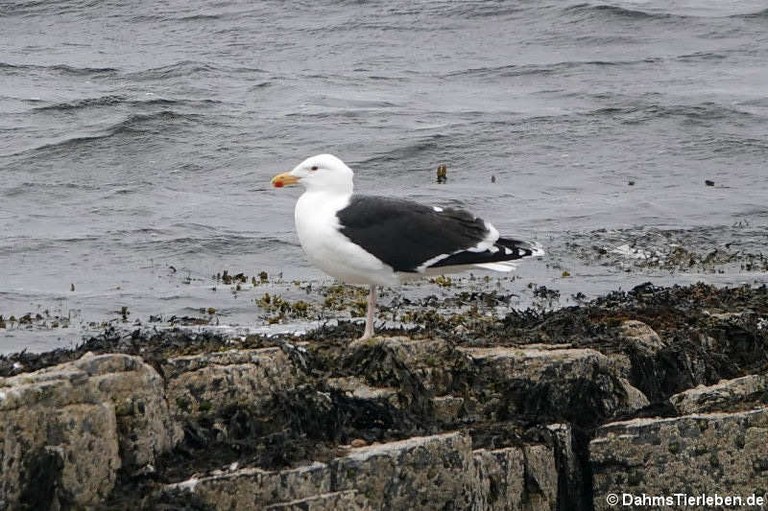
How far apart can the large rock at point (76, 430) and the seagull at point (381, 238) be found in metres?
2.47

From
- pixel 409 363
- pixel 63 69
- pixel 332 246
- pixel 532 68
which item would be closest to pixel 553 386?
pixel 409 363

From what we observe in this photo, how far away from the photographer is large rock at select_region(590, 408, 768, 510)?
6301 millimetres

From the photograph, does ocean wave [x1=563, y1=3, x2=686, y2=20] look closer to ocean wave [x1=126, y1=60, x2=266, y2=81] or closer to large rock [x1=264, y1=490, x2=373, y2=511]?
ocean wave [x1=126, y1=60, x2=266, y2=81]

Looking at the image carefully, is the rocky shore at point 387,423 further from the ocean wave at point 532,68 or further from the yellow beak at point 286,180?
the ocean wave at point 532,68

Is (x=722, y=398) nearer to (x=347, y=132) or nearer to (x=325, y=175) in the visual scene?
(x=325, y=175)

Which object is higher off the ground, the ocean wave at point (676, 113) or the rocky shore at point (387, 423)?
the ocean wave at point (676, 113)

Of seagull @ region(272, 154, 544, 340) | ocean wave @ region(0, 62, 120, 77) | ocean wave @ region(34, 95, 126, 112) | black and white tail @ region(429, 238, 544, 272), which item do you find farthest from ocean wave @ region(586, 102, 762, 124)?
seagull @ region(272, 154, 544, 340)

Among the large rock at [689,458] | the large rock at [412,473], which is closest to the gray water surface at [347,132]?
the large rock at [689,458]

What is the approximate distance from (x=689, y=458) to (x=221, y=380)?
7.22 ft

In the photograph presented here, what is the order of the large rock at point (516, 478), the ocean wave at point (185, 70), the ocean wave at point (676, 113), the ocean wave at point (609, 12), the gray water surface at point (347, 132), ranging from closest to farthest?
the large rock at point (516, 478)
the gray water surface at point (347, 132)
the ocean wave at point (676, 113)
the ocean wave at point (185, 70)
the ocean wave at point (609, 12)

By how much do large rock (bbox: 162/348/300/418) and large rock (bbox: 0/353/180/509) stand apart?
496mm

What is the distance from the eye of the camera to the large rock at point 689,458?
6301 millimetres

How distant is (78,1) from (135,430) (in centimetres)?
2342

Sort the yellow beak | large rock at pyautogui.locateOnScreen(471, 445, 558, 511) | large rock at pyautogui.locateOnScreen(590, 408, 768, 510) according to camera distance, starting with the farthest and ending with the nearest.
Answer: the yellow beak < large rock at pyautogui.locateOnScreen(590, 408, 768, 510) < large rock at pyautogui.locateOnScreen(471, 445, 558, 511)
